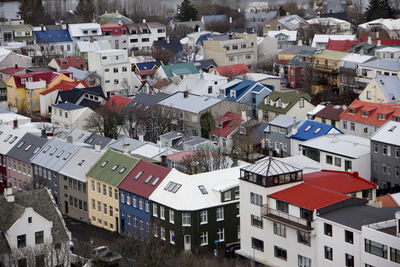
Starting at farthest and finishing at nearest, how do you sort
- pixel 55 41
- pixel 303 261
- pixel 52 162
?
pixel 55 41
pixel 52 162
pixel 303 261

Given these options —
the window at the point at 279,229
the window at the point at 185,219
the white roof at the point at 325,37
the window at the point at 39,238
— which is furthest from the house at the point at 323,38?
the window at the point at 39,238

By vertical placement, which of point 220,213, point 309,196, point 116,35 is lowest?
point 220,213

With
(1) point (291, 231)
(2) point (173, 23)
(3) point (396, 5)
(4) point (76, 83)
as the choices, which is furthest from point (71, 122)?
(3) point (396, 5)

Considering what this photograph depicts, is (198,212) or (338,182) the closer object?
(338,182)

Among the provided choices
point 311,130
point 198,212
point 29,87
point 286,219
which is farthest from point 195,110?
point 286,219

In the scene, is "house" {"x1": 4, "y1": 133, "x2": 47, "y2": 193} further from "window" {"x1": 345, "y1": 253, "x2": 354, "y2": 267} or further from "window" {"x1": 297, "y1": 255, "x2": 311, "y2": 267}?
"window" {"x1": 345, "y1": 253, "x2": 354, "y2": 267}

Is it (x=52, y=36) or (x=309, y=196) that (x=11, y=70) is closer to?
(x=52, y=36)

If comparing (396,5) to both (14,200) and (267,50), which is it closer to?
(267,50)
